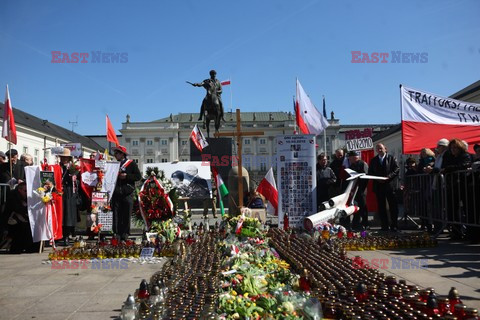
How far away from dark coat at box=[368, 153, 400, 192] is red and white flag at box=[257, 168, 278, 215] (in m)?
2.51

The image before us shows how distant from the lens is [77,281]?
17.9 ft

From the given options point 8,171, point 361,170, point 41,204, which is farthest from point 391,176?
point 8,171

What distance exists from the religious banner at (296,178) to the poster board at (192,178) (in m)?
4.16

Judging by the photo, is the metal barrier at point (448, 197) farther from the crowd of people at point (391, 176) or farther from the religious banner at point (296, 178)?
the religious banner at point (296, 178)

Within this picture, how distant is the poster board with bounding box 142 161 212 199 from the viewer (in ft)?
43.9

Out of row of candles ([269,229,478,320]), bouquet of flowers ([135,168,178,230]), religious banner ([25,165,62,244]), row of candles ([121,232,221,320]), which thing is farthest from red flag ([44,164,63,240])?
row of candles ([269,229,478,320])

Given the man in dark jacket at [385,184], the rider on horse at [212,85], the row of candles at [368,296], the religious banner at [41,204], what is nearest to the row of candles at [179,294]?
the row of candles at [368,296]

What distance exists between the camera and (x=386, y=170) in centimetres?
981

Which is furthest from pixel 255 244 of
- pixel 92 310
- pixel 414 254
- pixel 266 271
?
pixel 92 310

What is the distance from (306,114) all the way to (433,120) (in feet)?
13.0

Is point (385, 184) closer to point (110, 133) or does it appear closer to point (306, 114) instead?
point (306, 114)

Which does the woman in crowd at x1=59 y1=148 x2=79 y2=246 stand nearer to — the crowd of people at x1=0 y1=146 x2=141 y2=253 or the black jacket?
the crowd of people at x1=0 y1=146 x2=141 y2=253

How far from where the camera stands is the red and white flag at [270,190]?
11.0 m

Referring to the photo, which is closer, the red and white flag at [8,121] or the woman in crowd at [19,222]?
the woman in crowd at [19,222]
